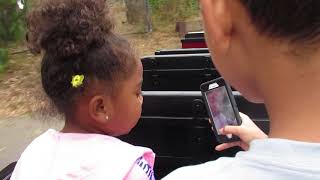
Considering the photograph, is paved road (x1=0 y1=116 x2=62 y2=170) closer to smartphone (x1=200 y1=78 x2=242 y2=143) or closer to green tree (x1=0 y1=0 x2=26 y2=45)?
green tree (x1=0 y1=0 x2=26 y2=45)

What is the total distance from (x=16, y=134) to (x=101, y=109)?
144 inches

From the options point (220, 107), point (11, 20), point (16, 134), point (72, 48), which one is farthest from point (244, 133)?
point (11, 20)

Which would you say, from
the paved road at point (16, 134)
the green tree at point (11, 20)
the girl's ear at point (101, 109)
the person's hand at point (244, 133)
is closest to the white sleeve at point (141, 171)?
the girl's ear at point (101, 109)

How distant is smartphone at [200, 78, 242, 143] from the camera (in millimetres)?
1629

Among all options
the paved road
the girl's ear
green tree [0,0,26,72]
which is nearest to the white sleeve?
the girl's ear

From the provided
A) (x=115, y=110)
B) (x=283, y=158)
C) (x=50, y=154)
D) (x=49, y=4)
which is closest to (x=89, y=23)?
(x=49, y=4)

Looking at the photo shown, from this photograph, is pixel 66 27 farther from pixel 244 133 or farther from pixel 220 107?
pixel 244 133

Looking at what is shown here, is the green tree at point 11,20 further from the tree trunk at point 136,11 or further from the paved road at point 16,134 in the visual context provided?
the tree trunk at point 136,11

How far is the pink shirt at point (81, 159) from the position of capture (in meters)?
1.57

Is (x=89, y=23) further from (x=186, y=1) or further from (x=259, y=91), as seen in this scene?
(x=186, y=1)

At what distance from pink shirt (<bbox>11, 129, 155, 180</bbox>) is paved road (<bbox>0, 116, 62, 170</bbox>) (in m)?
2.90

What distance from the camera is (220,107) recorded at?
1.74 meters

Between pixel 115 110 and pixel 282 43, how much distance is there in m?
1.09

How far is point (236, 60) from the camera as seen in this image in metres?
0.83
